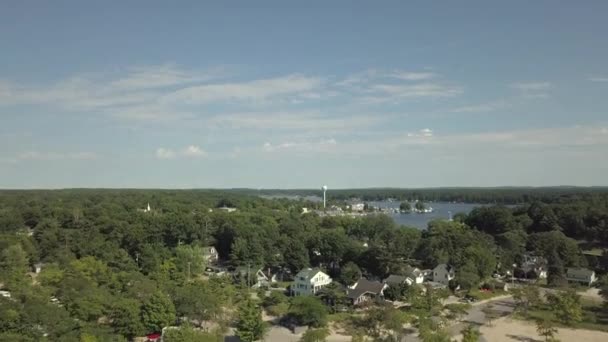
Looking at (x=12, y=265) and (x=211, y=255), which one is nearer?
(x=12, y=265)

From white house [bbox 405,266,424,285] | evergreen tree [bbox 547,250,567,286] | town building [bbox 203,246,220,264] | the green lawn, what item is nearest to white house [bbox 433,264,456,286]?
white house [bbox 405,266,424,285]

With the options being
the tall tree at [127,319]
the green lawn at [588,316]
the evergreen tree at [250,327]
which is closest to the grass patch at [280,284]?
the evergreen tree at [250,327]

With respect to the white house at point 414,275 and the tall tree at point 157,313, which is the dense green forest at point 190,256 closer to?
the tall tree at point 157,313

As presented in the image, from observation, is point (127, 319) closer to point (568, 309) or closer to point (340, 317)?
point (340, 317)

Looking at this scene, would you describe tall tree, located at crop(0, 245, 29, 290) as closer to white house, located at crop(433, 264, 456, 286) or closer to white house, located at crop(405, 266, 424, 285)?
white house, located at crop(405, 266, 424, 285)

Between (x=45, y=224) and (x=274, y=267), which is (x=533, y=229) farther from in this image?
(x=45, y=224)

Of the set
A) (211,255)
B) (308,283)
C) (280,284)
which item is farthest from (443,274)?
(211,255)
